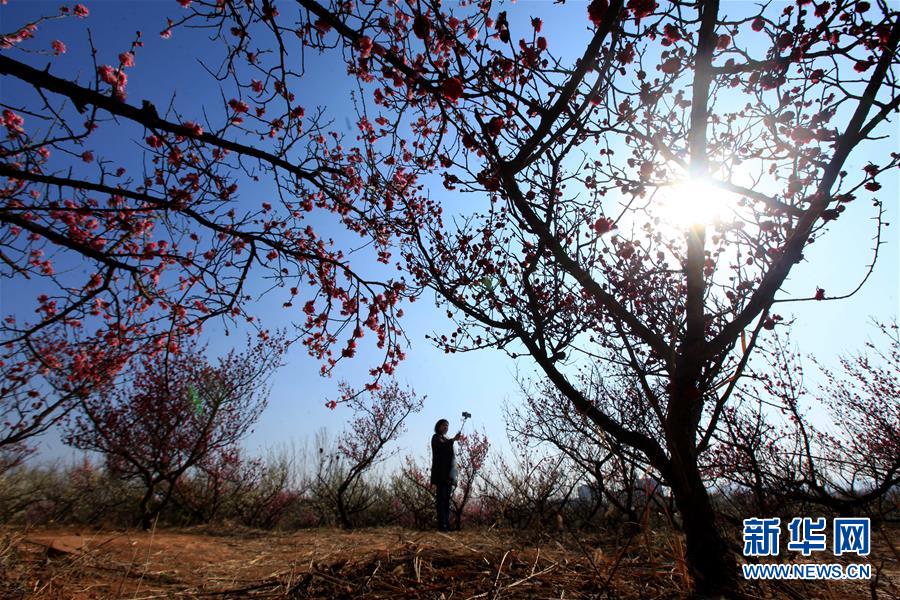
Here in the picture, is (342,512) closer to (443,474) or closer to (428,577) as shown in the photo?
(443,474)

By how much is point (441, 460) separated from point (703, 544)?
6510 millimetres

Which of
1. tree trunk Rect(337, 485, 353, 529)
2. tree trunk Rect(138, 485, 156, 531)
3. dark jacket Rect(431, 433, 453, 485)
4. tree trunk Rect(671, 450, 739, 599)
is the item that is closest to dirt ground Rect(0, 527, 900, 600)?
tree trunk Rect(671, 450, 739, 599)

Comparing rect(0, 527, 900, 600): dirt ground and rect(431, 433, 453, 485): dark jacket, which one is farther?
rect(431, 433, 453, 485): dark jacket

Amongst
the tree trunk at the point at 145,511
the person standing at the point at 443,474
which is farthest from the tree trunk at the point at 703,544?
the tree trunk at the point at 145,511

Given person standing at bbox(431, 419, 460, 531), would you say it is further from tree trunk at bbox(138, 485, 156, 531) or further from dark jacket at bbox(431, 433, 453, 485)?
tree trunk at bbox(138, 485, 156, 531)

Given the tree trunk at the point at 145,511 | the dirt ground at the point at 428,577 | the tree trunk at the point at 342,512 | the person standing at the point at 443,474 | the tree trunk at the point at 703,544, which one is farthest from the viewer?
the tree trunk at the point at 342,512

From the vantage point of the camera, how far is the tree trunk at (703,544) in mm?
2191

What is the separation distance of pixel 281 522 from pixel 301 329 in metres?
10.3

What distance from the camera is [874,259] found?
230cm

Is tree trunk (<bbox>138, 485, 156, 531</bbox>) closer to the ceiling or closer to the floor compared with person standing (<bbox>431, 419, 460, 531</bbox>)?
closer to the floor

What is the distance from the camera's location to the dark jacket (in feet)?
26.9

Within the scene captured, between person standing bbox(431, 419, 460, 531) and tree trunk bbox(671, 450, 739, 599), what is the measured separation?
613 cm

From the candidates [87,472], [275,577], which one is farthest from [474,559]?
[87,472]

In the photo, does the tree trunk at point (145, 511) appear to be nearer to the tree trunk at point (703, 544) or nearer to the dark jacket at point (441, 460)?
the dark jacket at point (441, 460)
